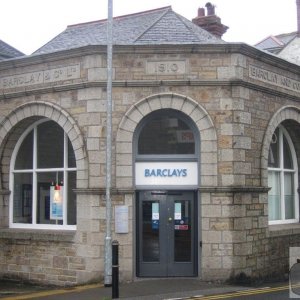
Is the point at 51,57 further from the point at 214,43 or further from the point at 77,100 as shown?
the point at 214,43

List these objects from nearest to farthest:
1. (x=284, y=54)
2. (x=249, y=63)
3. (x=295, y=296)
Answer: (x=295, y=296)
(x=249, y=63)
(x=284, y=54)

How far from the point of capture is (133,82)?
12.8 meters

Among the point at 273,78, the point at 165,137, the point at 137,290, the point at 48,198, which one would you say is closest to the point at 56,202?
the point at 48,198

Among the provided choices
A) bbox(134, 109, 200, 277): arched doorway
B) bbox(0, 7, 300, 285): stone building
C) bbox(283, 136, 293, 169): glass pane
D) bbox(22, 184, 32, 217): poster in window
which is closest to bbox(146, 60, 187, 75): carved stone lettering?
bbox(0, 7, 300, 285): stone building

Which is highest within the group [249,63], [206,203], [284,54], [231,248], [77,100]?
[284,54]

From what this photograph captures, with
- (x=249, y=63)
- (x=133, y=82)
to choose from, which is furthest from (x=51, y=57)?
(x=249, y=63)

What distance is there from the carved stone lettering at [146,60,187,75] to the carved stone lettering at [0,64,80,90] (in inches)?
70.5

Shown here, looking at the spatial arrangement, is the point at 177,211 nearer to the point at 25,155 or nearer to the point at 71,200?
the point at 71,200

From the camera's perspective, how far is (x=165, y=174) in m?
13.0

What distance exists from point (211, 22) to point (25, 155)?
7.75 meters

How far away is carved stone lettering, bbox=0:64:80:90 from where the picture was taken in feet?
43.5

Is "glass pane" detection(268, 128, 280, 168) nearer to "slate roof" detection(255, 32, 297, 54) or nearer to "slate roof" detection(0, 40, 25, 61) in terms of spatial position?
"slate roof" detection(255, 32, 297, 54)

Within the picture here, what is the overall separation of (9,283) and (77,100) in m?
4.92

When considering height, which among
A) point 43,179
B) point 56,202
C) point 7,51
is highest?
point 7,51
